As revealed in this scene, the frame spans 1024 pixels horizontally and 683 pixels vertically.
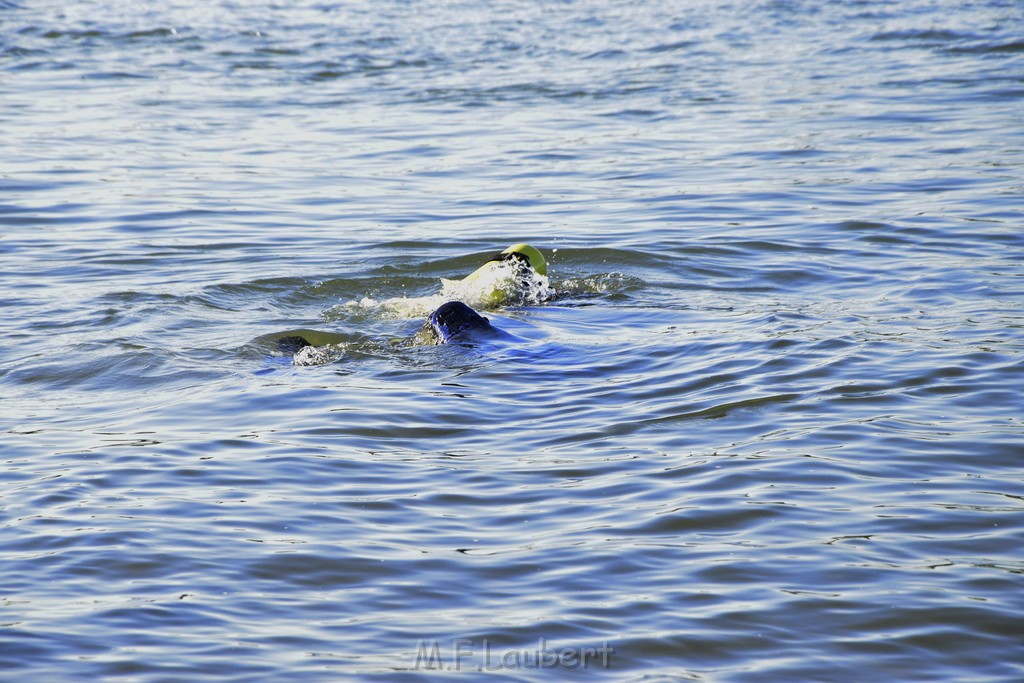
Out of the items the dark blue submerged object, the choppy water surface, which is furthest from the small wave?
the dark blue submerged object

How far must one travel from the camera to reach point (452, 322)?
25.6ft

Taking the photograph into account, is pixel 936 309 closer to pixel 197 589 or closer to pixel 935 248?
pixel 935 248

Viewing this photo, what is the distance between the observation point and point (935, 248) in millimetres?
10102

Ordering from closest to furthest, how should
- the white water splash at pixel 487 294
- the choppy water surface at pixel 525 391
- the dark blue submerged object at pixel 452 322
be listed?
the choppy water surface at pixel 525 391
the dark blue submerged object at pixel 452 322
the white water splash at pixel 487 294

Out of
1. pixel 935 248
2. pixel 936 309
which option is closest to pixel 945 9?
pixel 935 248

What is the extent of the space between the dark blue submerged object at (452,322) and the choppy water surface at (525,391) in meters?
0.12

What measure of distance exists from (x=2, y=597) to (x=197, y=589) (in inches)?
27.0

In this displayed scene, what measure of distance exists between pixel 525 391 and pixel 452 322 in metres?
1.02

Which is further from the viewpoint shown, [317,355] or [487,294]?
[487,294]

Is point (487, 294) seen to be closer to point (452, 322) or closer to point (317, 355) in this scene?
point (452, 322)

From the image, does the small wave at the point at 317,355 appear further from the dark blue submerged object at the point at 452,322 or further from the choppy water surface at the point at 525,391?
the dark blue submerged object at the point at 452,322

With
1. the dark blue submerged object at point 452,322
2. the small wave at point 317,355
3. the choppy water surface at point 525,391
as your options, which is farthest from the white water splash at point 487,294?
the small wave at point 317,355

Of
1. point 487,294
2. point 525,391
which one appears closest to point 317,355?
point 525,391

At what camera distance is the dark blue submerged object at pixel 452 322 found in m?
7.79
